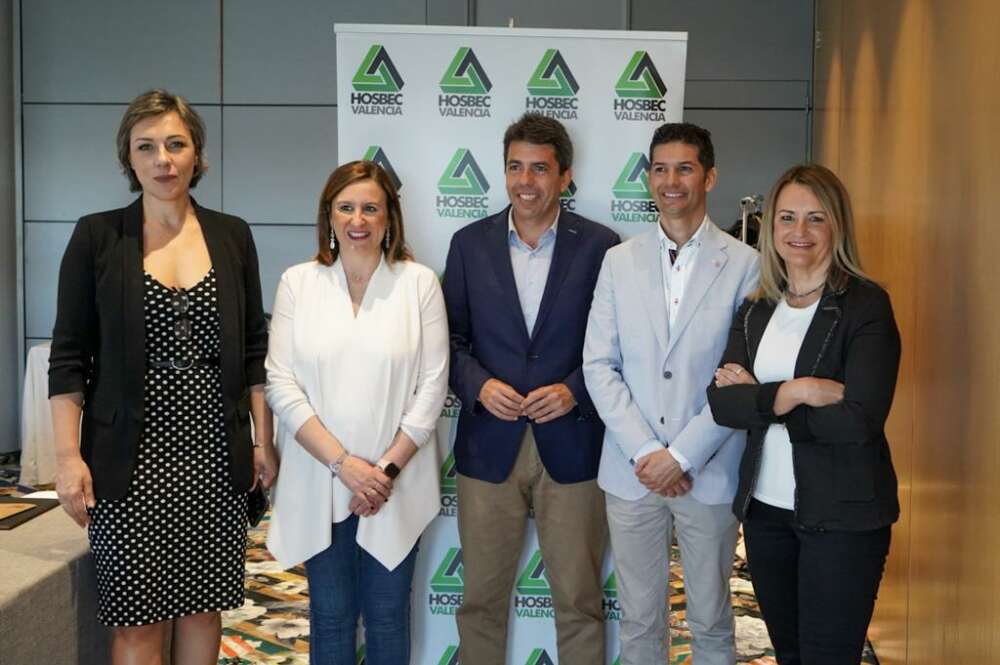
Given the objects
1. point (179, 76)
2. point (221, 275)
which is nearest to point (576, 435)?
point (221, 275)

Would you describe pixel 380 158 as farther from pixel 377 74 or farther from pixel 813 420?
pixel 813 420

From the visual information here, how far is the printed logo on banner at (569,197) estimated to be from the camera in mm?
3426

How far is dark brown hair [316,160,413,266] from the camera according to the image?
2.93 metres

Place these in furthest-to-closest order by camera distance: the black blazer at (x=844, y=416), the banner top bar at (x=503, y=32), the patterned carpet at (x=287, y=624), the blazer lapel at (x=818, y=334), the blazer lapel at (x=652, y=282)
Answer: the patterned carpet at (x=287, y=624) < the banner top bar at (x=503, y=32) < the blazer lapel at (x=652, y=282) < the blazer lapel at (x=818, y=334) < the black blazer at (x=844, y=416)

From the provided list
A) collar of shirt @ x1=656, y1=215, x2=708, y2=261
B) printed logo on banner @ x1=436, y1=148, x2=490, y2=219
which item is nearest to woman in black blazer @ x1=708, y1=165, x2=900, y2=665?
collar of shirt @ x1=656, y1=215, x2=708, y2=261

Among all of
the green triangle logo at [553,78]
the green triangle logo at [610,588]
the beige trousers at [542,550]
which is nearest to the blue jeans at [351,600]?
the beige trousers at [542,550]

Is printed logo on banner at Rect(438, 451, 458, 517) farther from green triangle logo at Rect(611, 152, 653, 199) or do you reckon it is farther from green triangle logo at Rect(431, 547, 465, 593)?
green triangle logo at Rect(611, 152, 653, 199)

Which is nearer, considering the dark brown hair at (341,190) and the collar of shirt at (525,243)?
the dark brown hair at (341,190)

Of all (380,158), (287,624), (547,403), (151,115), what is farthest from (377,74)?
(287,624)

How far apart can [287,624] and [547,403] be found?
6.29ft

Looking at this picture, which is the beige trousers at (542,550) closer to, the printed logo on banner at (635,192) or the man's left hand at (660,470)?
the man's left hand at (660,470)

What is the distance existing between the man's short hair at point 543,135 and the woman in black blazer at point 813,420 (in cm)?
79

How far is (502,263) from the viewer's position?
315 cm

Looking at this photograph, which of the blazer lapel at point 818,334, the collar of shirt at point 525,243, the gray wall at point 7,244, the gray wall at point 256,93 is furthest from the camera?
the gray wall at point 7,244
